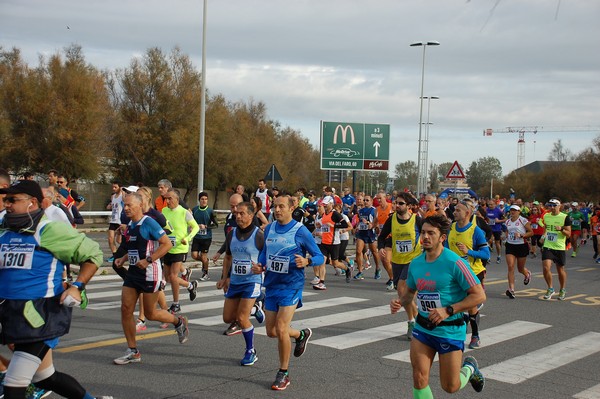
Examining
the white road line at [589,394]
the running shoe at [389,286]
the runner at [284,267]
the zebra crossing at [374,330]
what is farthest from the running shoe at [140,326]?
the running shoe at [389,286]

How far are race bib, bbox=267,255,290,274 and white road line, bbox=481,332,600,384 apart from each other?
2.46 meters

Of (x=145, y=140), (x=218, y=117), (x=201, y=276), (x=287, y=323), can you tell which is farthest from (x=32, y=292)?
(x=218, y=117)

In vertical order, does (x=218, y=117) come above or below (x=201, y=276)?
above

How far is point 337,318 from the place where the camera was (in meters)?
10.7

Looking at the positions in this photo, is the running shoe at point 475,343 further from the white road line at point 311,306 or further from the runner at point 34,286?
the runner at point 34,286

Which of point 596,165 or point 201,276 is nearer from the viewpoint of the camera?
point 201,276

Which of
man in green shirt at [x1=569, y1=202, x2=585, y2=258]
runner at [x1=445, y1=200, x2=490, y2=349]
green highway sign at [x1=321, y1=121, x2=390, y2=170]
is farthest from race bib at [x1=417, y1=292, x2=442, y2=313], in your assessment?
green highway sign at [x1=321, y1=121, x2=390, y2=170]

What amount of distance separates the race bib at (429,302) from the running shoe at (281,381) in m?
1.84

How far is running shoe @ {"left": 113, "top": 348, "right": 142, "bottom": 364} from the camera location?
746 centimetres

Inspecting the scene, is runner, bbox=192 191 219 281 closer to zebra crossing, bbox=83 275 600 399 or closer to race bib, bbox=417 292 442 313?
zebra crossing, bbox=83 275 600 399

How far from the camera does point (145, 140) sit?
41.5m

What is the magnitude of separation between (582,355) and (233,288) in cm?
446

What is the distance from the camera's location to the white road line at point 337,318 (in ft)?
→ 32.7

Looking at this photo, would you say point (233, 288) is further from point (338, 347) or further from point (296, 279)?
point (338, 347)
